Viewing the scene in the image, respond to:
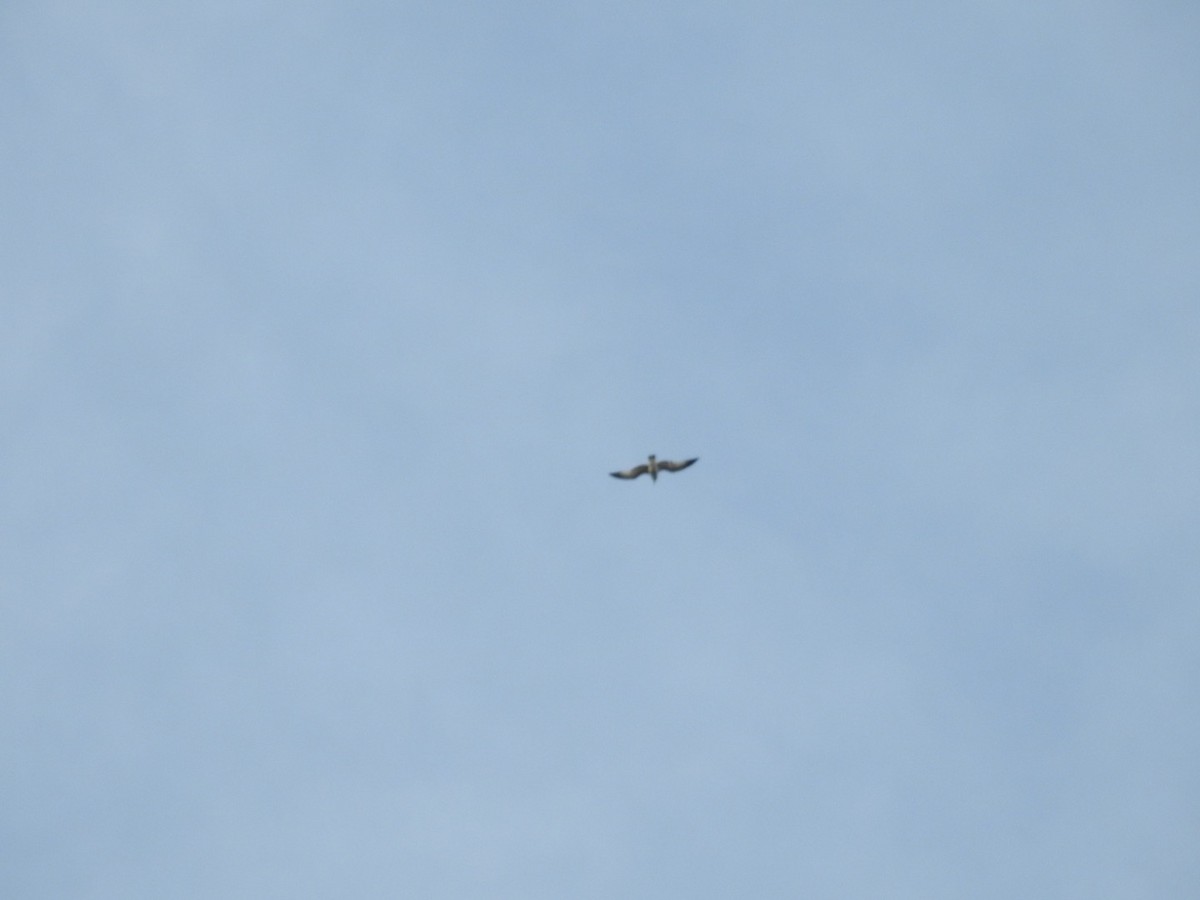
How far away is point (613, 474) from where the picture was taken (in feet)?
345

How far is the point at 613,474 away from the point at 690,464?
539 centimetres

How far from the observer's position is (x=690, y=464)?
105625 millimetres
